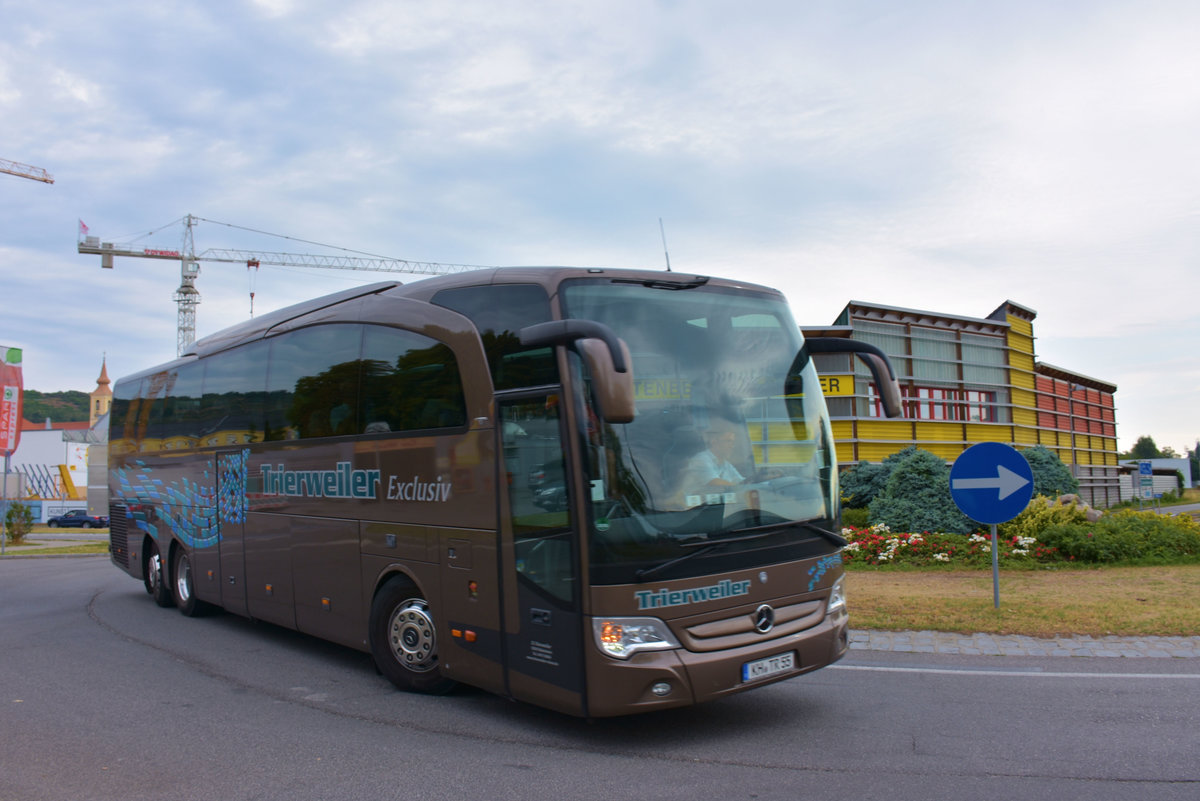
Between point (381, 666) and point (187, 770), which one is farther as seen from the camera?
point (381, 666)

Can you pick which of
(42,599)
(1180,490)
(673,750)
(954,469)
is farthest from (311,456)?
(1180,490)

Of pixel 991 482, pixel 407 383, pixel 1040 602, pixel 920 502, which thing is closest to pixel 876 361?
pixel 991 482

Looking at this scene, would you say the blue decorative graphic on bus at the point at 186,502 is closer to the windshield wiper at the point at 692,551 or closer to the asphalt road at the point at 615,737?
the asphalt road at the point at 615,737

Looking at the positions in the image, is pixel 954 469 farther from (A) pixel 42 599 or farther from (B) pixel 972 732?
(A) pixel 42 599

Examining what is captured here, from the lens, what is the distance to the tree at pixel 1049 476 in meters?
20.2

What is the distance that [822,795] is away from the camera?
4.59 m

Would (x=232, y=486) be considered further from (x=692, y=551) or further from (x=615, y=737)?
(x=692, y=551)

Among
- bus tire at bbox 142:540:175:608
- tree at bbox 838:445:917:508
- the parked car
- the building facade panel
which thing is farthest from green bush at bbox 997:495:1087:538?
the parked car

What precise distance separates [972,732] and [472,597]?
3377 mm

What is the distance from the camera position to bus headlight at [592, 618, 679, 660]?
5.32 metres

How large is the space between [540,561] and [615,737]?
126 centimetres

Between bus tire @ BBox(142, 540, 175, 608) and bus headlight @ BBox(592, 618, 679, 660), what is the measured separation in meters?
9.51

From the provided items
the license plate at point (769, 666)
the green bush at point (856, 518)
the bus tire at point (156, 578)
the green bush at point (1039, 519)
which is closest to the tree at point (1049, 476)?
the green bush at point (856, 518)

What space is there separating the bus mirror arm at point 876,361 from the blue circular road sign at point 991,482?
3.15 metres
